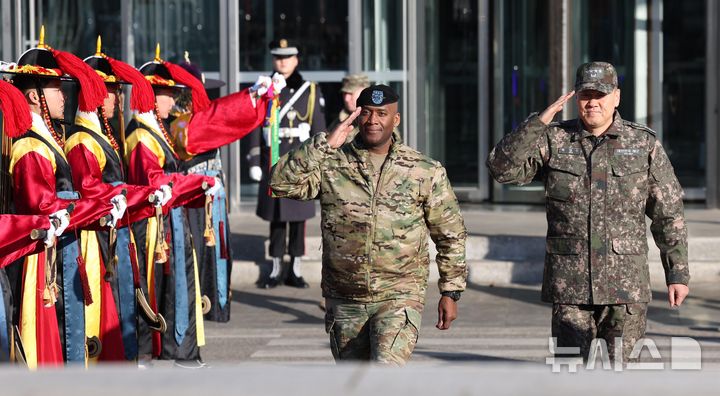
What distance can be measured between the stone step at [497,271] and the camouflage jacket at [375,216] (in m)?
6.10

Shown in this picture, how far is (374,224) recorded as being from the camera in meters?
6.32

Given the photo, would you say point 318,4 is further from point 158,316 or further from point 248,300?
point 158,316

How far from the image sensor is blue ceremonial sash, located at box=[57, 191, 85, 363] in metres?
7.69

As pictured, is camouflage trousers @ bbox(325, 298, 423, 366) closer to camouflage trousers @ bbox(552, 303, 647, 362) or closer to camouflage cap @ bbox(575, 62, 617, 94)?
camouflage trousers @ bbox(552, 303, 647, 362)

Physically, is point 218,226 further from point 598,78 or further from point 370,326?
point 598,78

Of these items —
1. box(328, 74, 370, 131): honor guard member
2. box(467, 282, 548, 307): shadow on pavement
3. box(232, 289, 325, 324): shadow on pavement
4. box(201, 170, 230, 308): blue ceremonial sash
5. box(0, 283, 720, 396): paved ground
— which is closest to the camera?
box(0, 283, 720, 396): paved ground

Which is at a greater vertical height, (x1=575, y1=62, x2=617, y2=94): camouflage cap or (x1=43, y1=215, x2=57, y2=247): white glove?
(x1=575, y1=62, x2=617, y2=94): camouflage cap

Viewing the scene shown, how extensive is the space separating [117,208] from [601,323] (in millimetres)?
2567

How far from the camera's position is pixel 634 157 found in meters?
6.62

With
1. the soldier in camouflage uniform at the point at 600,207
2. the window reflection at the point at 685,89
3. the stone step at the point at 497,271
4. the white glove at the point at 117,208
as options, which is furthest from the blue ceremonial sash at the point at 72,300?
the window reflection at the point at 685,89

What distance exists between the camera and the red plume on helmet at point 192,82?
9.30 m

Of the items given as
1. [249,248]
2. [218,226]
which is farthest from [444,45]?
[218,226]

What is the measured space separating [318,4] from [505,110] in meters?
2.43

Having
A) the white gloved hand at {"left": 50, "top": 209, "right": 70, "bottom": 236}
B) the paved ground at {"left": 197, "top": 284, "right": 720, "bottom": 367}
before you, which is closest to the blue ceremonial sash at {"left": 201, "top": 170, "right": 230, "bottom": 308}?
the paved ground at {"left": 197, "top": 284, "right": 720, "bottom": 367}
